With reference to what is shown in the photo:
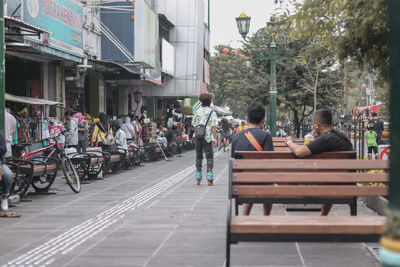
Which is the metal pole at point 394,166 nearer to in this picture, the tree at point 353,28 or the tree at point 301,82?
the tree at point 353,28

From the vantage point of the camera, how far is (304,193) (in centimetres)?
496

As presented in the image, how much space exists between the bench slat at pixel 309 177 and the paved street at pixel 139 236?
73cm

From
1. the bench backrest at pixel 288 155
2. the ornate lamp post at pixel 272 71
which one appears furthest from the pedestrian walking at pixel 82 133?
the bench backrest at pixel 288 155

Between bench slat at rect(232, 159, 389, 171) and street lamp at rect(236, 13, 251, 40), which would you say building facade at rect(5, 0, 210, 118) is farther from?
bench slat at rect(232, 159, 389, 171)

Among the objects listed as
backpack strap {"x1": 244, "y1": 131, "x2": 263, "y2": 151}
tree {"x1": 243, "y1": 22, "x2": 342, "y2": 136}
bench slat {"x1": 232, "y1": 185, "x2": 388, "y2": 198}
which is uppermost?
tree {"x1": 243, "y1": 22, "x2": 342, "y2": 136}

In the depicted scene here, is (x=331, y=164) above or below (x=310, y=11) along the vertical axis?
below

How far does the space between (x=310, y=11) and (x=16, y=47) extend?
417 inches

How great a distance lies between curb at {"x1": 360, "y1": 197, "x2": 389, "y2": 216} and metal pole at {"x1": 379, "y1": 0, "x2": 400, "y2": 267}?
5687mm

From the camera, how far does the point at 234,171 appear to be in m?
5.20

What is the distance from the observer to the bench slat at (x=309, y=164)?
5.05m

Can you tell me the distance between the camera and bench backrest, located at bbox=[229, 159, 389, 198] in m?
4.97

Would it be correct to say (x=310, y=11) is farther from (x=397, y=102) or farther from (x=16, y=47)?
(x=16, y=47)

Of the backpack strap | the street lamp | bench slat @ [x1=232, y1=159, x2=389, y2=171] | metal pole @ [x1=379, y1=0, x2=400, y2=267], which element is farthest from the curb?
the street lamp

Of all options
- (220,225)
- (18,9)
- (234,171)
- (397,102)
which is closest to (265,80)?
(18,9)
